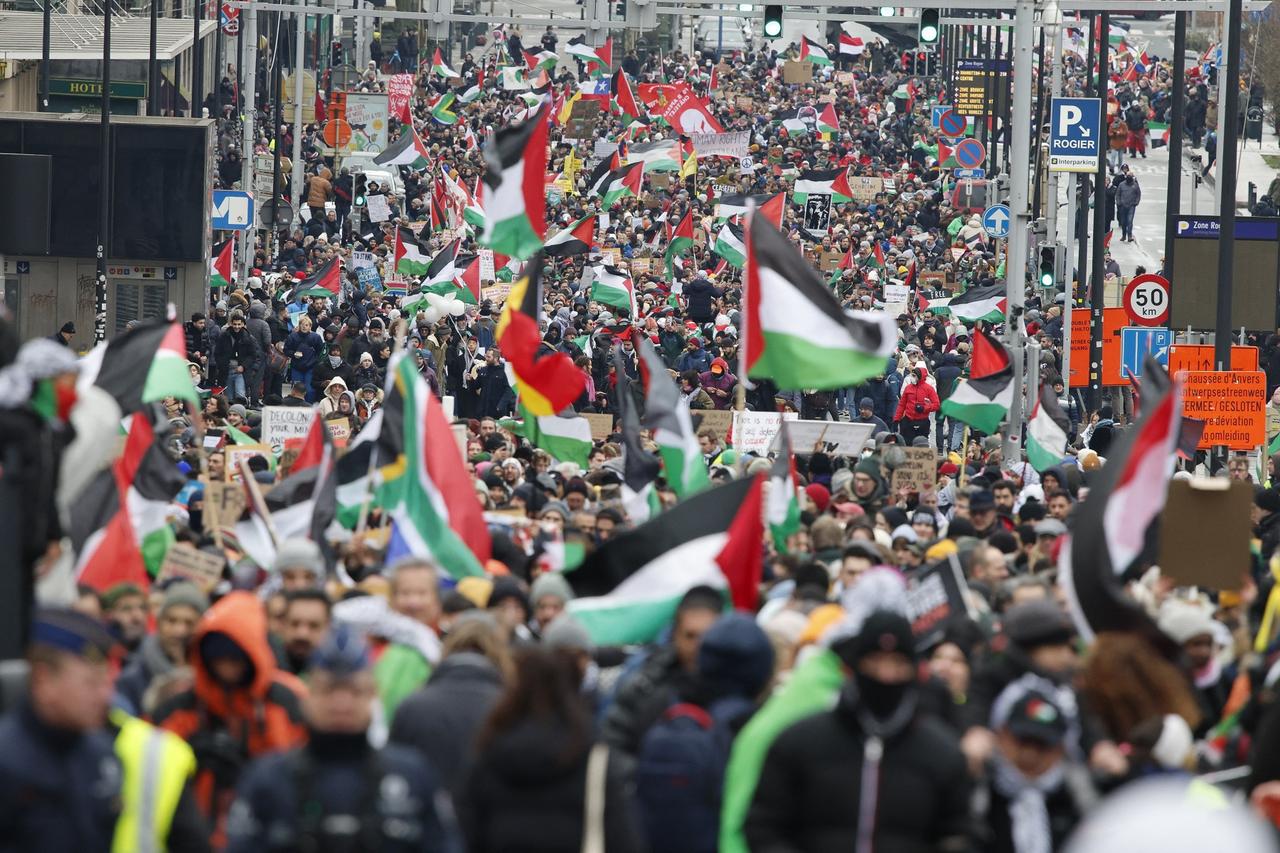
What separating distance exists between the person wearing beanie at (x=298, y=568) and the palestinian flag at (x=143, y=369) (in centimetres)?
413

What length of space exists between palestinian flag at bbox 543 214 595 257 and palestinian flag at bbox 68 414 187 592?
1057 cm

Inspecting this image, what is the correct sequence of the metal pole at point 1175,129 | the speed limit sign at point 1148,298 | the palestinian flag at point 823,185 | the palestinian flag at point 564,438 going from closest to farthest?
the palestinian flag at point 564,438 → the metal pole at point 1175,129 → the speed limit sign at point 1148,298 → the palestinian flag at point 823,185

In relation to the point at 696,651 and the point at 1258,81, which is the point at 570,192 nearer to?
the point at 1258,81

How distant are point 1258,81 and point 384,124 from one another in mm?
26718

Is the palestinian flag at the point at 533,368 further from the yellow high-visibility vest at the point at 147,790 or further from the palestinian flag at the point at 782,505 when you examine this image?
the yellow high-visibility vest at the point at 147,790

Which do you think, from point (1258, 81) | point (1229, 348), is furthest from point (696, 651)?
point (1258, 81)

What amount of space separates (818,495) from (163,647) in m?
8.43

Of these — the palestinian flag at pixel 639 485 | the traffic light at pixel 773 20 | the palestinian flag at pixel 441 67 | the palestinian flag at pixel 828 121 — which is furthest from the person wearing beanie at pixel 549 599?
the palestinian flag at pixel 441 67

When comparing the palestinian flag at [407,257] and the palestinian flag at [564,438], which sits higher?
the palestinian flag at [407,257]

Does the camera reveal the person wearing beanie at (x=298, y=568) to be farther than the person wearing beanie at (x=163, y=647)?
Yes

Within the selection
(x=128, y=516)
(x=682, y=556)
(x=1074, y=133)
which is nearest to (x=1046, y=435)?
(x=128, y=516)

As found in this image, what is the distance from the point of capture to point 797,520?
1373cm

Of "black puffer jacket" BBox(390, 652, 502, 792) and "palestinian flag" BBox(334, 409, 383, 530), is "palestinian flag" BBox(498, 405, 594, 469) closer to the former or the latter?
"palestinian flag" BBox(334, 409, 383, 530)

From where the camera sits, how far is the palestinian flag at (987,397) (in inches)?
739
